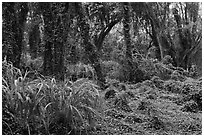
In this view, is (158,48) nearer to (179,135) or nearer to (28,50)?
(28,50)

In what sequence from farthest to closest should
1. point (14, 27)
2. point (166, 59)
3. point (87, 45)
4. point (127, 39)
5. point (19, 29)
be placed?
point (166, 59) → point (127, 39) → point (19, 29) → point (14, 27) → point (87, 45)

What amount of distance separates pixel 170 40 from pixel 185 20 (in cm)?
124

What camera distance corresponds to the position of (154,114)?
4754mm

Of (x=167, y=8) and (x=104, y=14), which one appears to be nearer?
(x=104, y=14)

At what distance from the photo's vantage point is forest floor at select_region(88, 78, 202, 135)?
4133 millimetres

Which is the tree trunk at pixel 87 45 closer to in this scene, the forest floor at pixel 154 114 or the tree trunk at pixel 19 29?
the forest floor at pixel 154 114

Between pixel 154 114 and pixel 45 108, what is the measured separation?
204cm

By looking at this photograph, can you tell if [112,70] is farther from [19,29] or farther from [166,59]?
[19,29]

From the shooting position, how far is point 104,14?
34.5ft

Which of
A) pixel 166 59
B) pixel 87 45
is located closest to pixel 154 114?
pixel 87 45

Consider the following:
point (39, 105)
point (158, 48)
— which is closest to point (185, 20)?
point (158, 48)

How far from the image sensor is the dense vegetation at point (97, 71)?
3.44m

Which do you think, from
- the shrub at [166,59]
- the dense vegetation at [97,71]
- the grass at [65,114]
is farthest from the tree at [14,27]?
the shrub at [166,59]

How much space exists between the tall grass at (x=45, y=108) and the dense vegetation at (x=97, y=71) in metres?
0.01
